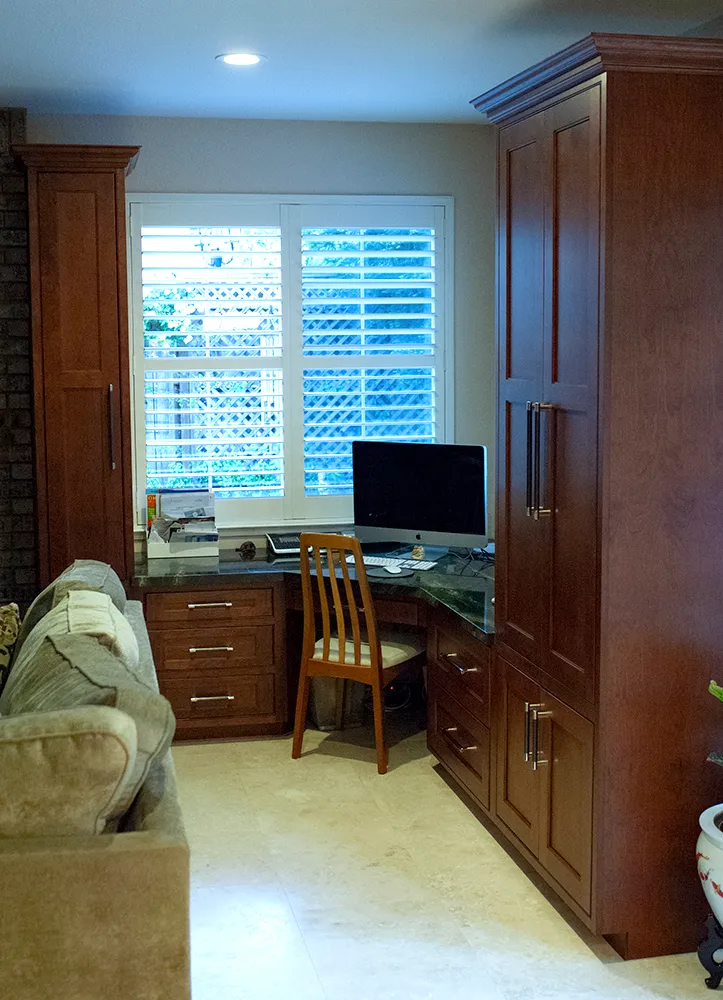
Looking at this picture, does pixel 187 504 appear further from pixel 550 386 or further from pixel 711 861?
pixel 711 861

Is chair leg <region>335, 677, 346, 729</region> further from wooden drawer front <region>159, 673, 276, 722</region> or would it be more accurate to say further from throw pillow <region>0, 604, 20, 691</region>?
throw pillow <region>0, 604, 20, 691</region>

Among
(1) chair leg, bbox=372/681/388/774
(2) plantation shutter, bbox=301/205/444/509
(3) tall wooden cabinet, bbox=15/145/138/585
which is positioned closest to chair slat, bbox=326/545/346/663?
(1) chair leg, bbox=372/681/388/774

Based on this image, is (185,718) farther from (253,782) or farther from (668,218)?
(668,218)

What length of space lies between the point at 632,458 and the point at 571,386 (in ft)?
0.91

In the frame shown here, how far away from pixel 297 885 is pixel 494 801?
27.4 inches

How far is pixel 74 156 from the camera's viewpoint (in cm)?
459

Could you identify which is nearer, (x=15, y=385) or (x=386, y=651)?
(x=386, y=651)

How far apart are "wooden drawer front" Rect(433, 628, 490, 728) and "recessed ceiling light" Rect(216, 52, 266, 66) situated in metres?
2.08

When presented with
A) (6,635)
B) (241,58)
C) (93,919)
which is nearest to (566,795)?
(93,919)

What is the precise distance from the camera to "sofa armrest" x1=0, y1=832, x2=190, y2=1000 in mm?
2035

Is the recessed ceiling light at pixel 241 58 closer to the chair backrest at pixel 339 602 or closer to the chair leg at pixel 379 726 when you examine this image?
the chair backrest at pixel 339 602

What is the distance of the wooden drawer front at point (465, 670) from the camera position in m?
3.91

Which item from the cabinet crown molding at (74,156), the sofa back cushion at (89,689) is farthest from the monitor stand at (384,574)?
the sofa back cushion at (89,689)

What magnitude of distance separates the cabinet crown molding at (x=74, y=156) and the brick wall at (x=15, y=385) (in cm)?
25
